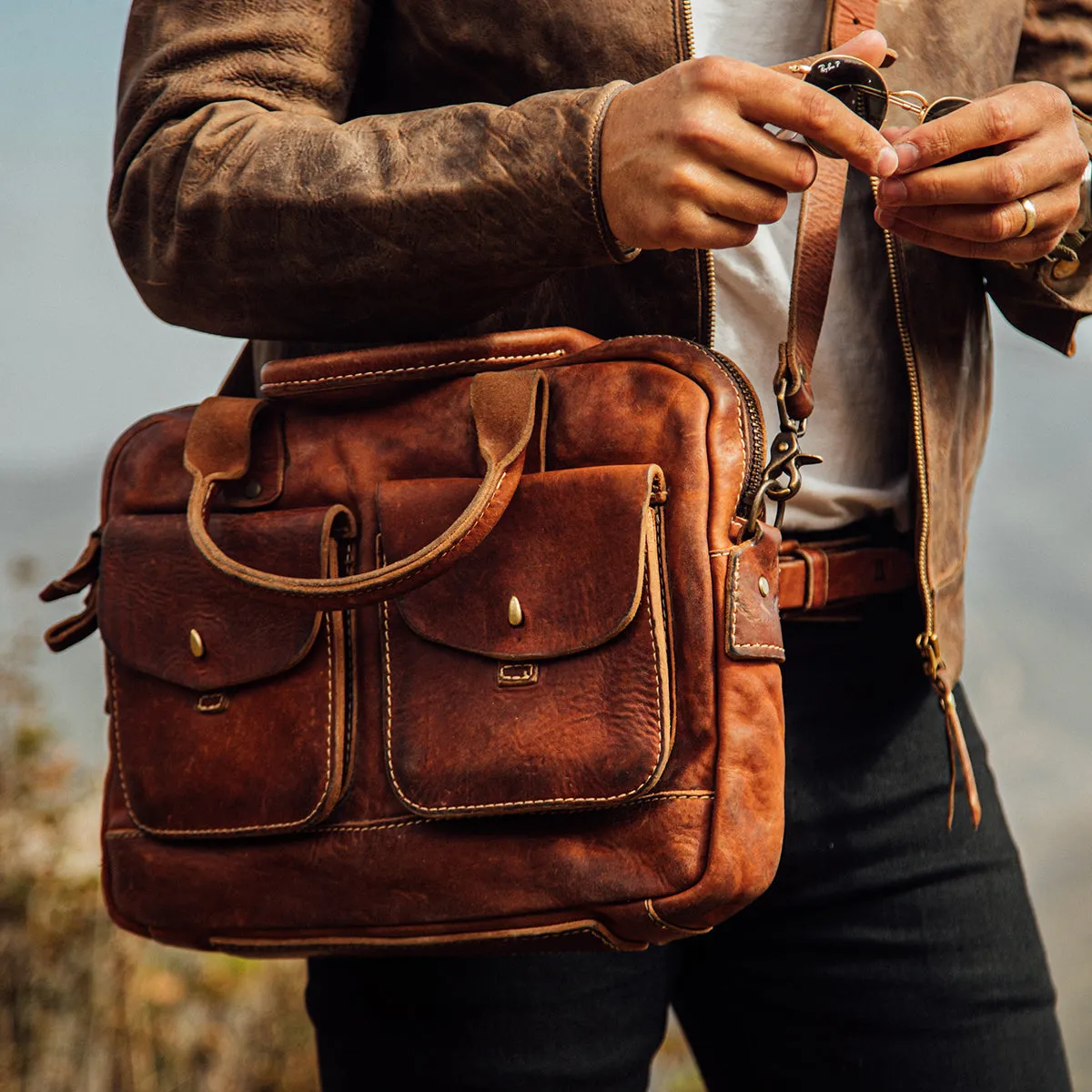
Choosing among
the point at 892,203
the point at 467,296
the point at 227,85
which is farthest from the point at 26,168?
the point at 892,203

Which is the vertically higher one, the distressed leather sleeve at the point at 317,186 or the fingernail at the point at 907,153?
the fingernail at the point at 907,153

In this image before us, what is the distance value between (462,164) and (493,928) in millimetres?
665

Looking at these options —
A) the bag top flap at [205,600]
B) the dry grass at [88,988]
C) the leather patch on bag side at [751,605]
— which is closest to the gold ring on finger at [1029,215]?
the leather patch on bag side at [751,605]

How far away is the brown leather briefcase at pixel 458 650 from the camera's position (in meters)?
1.00

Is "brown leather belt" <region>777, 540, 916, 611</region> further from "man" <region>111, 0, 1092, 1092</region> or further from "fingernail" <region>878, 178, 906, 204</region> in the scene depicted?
"fingernail" <region>878, 178, 906, 204</region>

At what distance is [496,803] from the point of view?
1.03 m

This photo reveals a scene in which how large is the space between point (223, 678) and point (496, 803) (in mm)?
314

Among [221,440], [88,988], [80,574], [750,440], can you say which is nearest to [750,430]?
[750,440]

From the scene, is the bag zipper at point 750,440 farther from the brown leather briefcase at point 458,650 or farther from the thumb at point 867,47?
the thumb at point 867,47

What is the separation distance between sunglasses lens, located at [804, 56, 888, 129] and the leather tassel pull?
0.58m

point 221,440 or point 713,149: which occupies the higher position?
point 713,149

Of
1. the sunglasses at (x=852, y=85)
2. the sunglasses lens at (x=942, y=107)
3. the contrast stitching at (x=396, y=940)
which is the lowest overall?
the contrast stitching at (x=396, y=940)

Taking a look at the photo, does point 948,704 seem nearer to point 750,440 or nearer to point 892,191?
point 750,440

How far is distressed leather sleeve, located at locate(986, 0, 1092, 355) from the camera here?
1.34 meters
